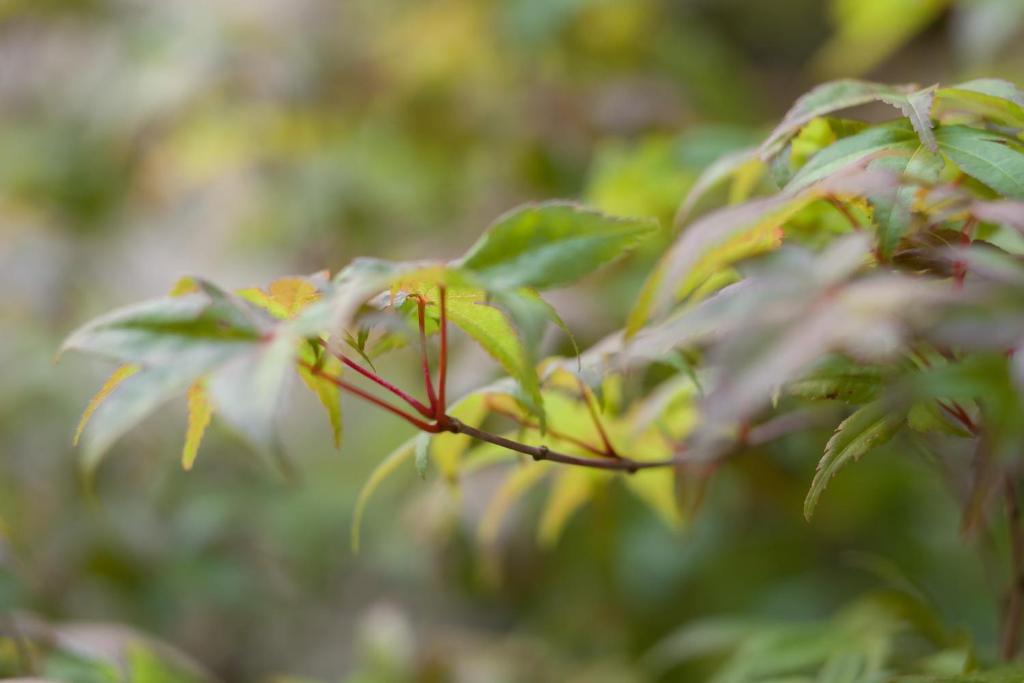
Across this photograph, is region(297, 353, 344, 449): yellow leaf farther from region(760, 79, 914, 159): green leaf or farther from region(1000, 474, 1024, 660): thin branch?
region(1000, 474, 1024, 660): thin branch

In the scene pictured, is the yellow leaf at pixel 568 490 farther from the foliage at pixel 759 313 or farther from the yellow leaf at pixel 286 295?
the yellow leaf at pixel 286 295

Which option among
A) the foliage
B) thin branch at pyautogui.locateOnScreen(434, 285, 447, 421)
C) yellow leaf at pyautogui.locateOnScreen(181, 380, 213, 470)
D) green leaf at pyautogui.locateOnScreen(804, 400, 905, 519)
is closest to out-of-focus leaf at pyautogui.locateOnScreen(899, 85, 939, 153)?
the foliage

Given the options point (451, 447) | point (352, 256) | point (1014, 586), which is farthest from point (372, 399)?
point (352, 256)

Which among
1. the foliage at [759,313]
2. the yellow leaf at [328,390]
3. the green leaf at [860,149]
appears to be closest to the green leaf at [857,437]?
the foliage at [759,313]

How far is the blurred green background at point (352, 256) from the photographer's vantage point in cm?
125

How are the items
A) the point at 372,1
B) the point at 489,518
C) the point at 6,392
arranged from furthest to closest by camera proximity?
the point at 372,1
the point at 6,392
the point at 489,518

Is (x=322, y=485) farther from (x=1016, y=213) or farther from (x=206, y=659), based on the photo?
(x=1016, y=213)

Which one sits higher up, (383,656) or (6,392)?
(6,392)

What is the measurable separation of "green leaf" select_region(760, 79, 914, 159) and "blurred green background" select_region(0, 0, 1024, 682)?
0.57 metres

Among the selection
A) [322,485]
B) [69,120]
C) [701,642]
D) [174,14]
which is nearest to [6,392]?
[322,485]

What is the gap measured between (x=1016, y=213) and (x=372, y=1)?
1.55m

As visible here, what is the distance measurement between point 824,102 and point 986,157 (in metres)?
0.09

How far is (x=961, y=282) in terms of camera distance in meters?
0.37

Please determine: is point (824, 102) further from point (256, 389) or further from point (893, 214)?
point (256, 389)
